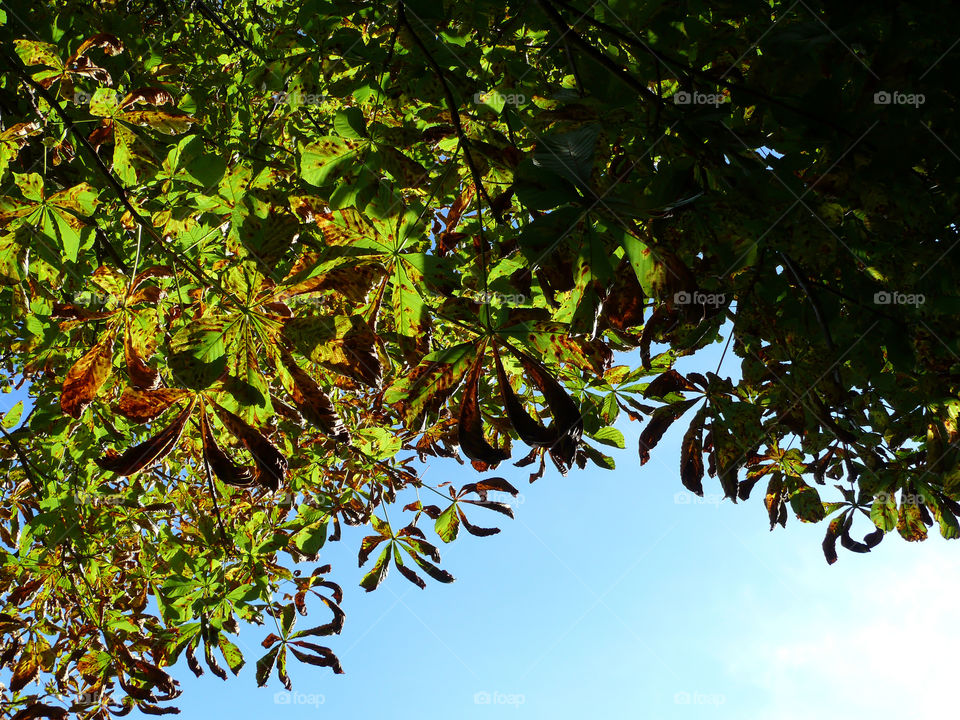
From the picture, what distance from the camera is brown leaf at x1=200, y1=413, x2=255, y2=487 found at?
3.77 feet

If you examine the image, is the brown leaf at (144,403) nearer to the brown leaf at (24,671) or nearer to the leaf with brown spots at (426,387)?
the leaf with brown spots at (426,387)

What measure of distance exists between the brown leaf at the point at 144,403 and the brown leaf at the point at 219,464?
98 mm

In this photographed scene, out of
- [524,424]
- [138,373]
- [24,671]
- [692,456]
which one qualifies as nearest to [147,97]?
[138,373]

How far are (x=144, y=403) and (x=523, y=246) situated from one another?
0.83 meters

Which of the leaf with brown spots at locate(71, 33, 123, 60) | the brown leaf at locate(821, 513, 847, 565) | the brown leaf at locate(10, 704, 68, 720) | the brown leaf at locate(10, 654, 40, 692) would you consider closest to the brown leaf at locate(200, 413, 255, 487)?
the leaf with brown spots at locate(71, 33, 123, 60)

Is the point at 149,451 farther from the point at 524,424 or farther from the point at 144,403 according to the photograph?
the point at 524,424

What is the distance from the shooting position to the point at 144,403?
3.96 feet

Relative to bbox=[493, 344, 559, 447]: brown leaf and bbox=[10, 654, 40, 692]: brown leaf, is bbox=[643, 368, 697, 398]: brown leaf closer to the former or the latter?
bbox=[493, 344, 559, 447]: brown leaf

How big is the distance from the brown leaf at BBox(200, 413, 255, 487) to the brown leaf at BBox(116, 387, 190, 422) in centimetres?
10

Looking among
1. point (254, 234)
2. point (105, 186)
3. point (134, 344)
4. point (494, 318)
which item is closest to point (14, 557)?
point (105, 186)

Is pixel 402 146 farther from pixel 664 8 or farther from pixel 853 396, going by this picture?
pixel 853 396

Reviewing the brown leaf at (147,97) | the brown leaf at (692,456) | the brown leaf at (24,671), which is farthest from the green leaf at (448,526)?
the brown leaf at (24,671)

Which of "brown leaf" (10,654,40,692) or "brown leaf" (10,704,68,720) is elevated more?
"brown leaf" (10,654,40,692)

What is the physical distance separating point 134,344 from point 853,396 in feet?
6.84
